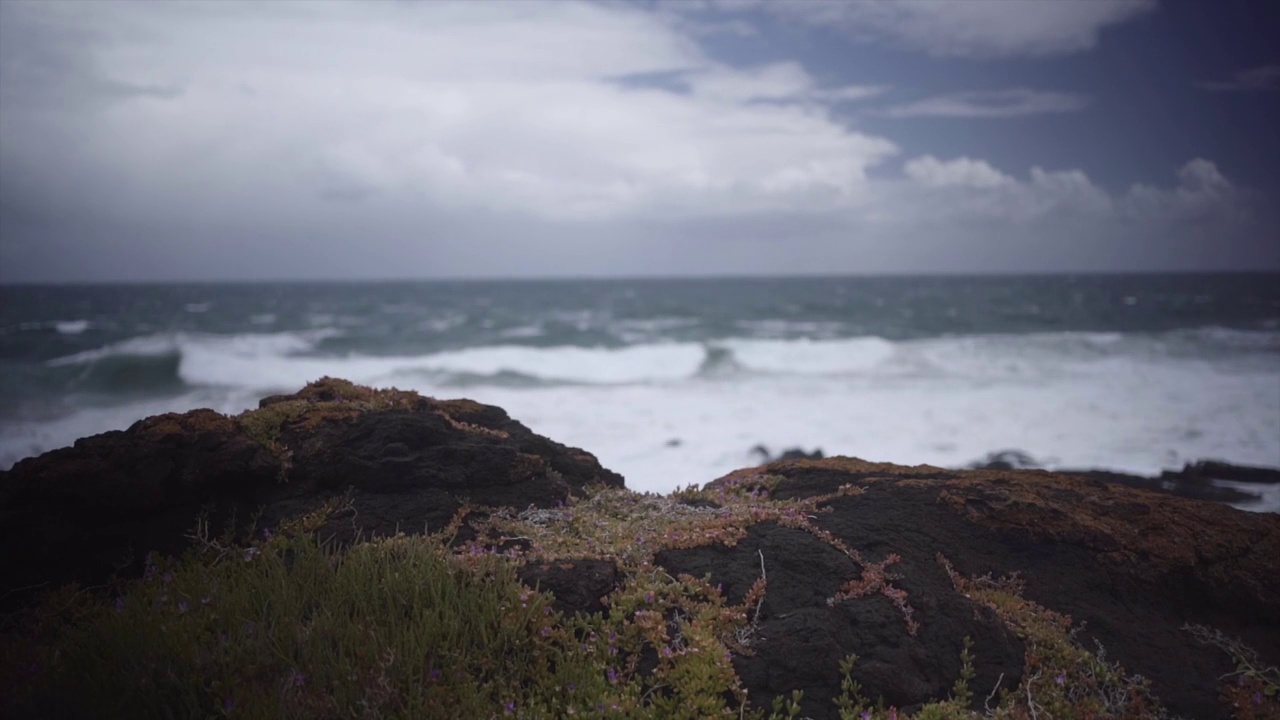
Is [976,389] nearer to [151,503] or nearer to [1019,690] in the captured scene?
[1019,690]

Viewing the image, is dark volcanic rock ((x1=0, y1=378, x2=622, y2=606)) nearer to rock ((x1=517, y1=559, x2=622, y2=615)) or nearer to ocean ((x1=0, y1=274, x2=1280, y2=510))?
rock ((x1=517, y1=559, x2=622, y2=615))

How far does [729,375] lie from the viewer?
28.2m

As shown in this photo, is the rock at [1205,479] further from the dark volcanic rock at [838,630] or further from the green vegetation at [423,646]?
the green vegetation at [423,646]

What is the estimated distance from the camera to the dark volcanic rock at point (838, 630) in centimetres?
368

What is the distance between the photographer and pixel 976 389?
22609 millimetres

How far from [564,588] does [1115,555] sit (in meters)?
3.52

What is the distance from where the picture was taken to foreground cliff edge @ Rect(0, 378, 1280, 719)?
343cm

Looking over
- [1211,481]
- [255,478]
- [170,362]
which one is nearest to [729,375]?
[1211,481]

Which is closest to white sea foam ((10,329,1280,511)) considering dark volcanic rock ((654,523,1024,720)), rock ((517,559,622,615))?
dark volcanic rock ((654,523,1024,720))

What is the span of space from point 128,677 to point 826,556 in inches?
141

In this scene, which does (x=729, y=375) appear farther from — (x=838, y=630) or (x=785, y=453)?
(x=838, y=630)

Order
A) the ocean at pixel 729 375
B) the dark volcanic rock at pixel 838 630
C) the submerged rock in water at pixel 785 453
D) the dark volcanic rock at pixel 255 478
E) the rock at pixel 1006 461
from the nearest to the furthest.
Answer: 1. the dark volcanic rock at pixel 838 630
2. the dark volcanic rock at pixel 255 478
3. the rock at pixel 1006 461
4. the submerged rock in water at pixel 785 453
5. the ocean at pixel 729 375

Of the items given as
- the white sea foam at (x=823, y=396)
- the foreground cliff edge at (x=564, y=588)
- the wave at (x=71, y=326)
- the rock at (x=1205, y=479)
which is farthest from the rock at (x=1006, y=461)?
the wave at (x=71, y=326)

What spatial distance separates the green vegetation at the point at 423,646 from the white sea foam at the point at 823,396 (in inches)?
329
